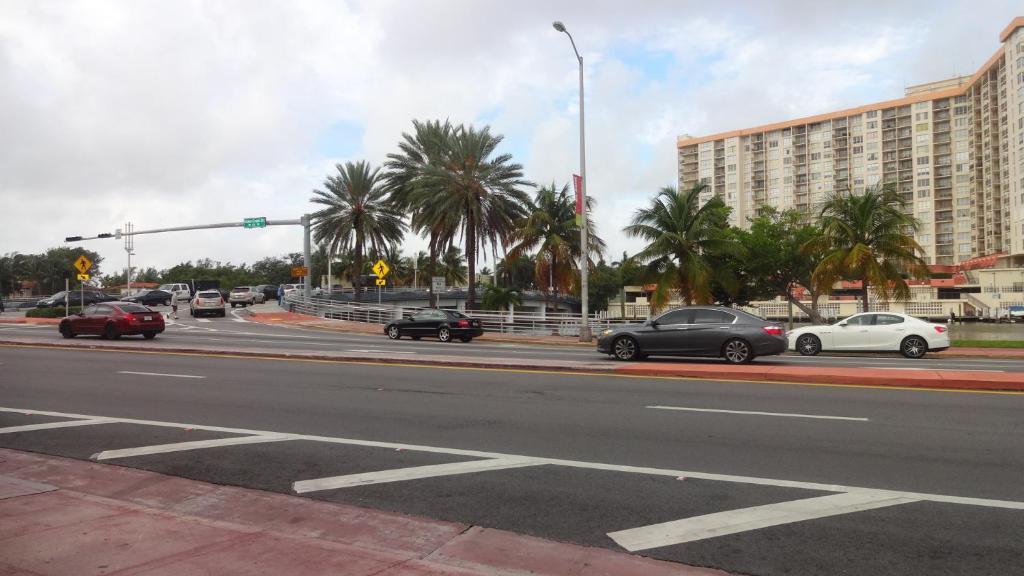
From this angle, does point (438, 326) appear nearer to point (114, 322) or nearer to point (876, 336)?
point (114, 322)

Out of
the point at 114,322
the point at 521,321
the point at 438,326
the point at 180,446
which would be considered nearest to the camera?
the point at 180,446

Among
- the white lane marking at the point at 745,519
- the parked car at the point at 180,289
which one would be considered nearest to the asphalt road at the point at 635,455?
the white lane marking at the point at 745,519

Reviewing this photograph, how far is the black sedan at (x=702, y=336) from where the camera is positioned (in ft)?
55.2

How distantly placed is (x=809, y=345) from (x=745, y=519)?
18795 mm

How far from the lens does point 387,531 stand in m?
5.23

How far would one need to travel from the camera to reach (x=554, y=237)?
38500mm

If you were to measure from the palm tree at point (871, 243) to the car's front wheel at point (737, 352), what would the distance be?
15.3 meters

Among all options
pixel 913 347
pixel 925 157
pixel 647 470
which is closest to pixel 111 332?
pixel 647 470

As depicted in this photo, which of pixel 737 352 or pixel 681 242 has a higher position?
pixel 681 242

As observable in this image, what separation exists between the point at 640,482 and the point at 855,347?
60.9 ft

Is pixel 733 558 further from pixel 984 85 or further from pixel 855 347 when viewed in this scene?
pixel 984 85

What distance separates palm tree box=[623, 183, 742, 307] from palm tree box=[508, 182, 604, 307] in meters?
4.72

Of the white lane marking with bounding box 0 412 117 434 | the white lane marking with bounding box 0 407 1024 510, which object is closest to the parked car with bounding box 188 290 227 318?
the white lane marking with bounding box 0 412 117 434

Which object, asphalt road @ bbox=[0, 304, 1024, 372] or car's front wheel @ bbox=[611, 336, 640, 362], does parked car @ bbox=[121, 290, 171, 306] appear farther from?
car's front wheel @ bbox=[611, 336, 640, 362]
